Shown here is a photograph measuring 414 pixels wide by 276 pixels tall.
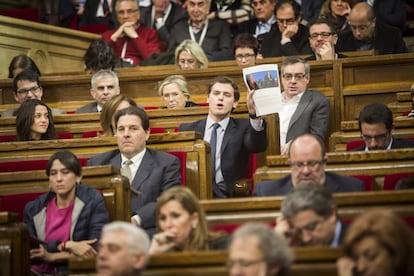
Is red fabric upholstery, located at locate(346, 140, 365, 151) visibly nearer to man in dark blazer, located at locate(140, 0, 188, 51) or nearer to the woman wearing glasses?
the woman wearing glasses

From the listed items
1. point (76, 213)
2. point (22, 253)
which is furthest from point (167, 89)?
point (22, 253)

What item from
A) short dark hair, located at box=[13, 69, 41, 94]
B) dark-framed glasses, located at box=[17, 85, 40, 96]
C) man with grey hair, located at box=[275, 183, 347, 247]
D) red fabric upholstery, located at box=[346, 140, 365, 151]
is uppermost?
short dark hair, located at box=[13, 69, 41, 94]

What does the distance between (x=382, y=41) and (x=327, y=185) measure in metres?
3.18

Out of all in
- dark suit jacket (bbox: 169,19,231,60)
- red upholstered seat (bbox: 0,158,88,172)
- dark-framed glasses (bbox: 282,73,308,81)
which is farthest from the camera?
dark suit jacket (bbox: 169,19,231,60)

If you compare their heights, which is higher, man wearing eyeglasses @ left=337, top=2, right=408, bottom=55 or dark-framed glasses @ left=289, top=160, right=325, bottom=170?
man wearing eyeglasses @ left=337, top=2, right=408, bottom=55

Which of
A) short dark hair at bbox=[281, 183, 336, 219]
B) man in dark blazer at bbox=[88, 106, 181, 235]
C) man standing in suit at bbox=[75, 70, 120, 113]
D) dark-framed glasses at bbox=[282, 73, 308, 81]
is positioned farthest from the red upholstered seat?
short dark hair at bbox=[281, 183, 336, 219]

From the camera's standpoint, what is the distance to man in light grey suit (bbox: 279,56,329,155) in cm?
630

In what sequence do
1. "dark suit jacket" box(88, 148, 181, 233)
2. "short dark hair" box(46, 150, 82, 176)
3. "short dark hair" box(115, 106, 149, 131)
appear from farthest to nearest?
1. "short dark hair" box(115, 106, 149, 131)
2. "dark suit jacket" box(88, 148, 181, 233)
3. "short dark hair" box(46, 150, 82, 176)

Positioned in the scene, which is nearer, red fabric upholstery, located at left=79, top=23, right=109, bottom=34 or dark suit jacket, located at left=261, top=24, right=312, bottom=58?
dark suit jacket, located at left=261, top=24, right=312, bottom=58

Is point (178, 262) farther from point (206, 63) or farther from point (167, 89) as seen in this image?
point (206, 63)

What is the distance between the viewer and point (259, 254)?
3.47 m

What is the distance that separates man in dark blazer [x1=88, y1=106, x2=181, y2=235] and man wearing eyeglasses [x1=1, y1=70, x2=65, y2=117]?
5.11 feet

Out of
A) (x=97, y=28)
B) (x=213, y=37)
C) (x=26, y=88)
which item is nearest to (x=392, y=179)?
(x=26, y=88)

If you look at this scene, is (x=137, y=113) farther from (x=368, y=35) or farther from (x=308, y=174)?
(x=368, y=35)
